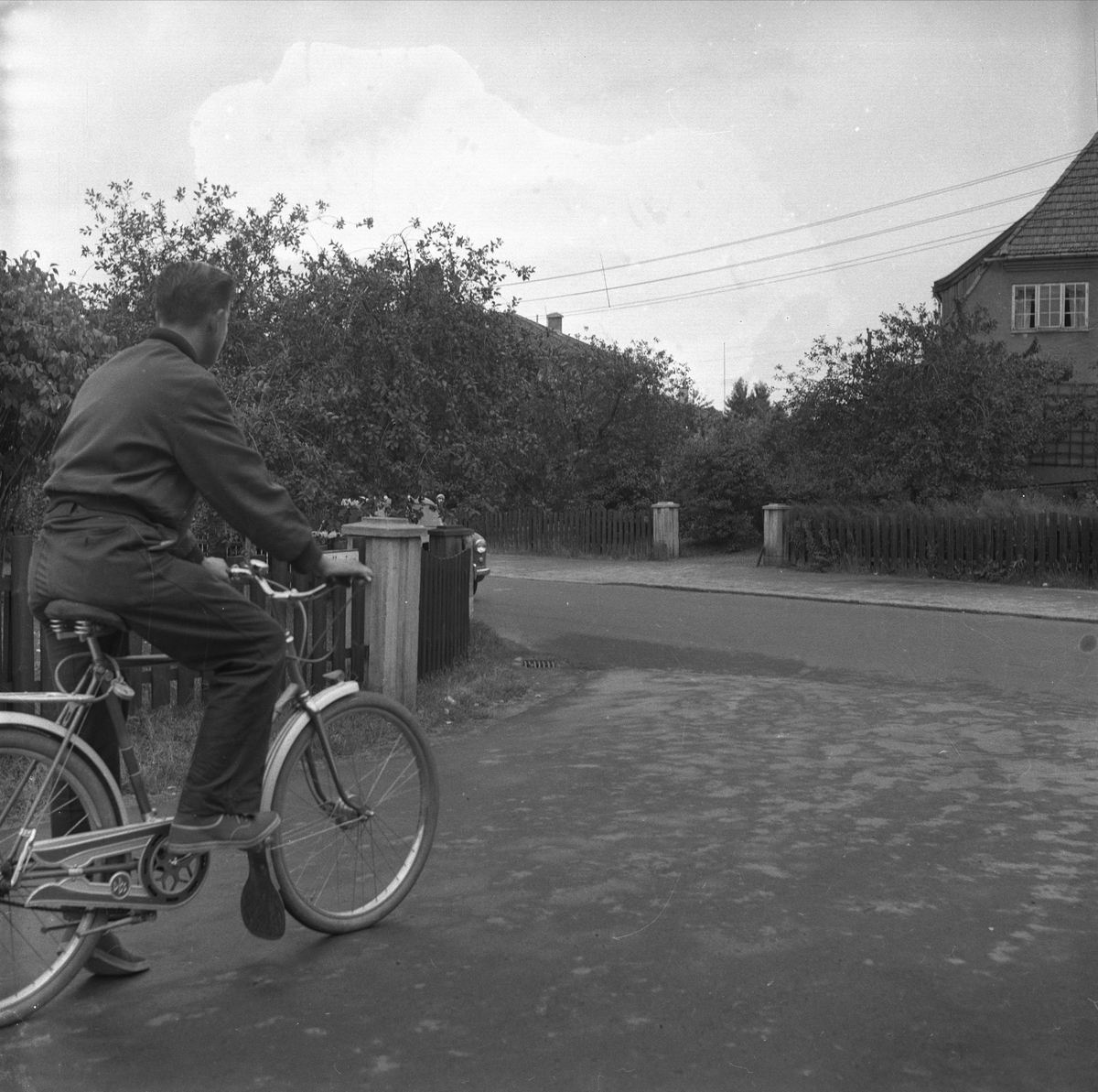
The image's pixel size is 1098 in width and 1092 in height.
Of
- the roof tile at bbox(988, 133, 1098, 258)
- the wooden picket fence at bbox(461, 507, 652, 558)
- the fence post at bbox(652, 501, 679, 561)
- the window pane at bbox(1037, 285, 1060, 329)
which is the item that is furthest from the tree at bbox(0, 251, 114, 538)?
the roof tile at bbox(988, 133, 1098, 258)

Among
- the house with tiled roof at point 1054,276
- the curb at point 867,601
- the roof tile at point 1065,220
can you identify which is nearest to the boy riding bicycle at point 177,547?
the curb at point 867,601

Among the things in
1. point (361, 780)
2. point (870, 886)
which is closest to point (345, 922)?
point (361, 780)

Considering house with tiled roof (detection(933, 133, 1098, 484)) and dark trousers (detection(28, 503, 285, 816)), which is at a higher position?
house with tiled roof (detection(933, 133, 1098, 484))

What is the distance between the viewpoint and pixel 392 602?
321 inches

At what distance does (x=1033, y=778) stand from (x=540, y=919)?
327cm

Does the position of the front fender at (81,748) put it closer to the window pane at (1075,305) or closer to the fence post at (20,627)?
the fence post at (20,627)

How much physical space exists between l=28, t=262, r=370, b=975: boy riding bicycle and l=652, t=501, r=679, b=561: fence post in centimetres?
2399

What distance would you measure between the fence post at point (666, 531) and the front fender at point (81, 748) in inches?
950

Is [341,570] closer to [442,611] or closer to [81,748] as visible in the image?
[81,748]

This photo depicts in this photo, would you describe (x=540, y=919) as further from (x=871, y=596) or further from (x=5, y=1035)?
(x=871, y=596)

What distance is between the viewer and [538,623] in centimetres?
1430

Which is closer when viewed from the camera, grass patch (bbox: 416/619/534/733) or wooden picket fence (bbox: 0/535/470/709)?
wooden picket fence (bbox: 0/535/470/709)

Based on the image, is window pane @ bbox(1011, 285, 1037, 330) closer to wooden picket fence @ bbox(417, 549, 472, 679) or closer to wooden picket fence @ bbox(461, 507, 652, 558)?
wooden picket fence @ bbox(461, 507, 652, 558)

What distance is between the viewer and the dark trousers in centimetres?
335
